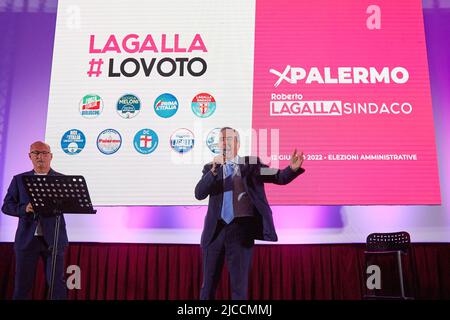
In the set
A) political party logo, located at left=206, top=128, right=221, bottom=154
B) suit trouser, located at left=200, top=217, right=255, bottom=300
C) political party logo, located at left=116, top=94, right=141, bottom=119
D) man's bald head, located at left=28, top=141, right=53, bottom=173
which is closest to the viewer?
suit trouser, located at left=200, top=217, right=255, bottom=300

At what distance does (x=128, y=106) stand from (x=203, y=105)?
2.33 ft

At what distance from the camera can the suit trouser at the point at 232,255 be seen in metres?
2.96

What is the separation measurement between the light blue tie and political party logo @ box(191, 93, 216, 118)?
1.20m

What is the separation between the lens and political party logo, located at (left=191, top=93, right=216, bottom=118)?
14.3 feet

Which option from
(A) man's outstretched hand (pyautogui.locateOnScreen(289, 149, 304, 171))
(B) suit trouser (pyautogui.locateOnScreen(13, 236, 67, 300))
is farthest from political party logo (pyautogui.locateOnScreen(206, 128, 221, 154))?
(B) suit trouser (pyautogui.locateOnScreen(13, 236, 67, 300))

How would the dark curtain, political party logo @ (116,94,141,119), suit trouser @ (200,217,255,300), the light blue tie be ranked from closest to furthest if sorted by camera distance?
1. suit trouser @ (200,217,255,300)
2. the light blue tie
3. political party logo @ (116,94,141,119)
4. the dark curtain

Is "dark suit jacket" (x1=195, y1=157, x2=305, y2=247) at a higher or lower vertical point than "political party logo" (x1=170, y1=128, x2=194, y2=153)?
lower

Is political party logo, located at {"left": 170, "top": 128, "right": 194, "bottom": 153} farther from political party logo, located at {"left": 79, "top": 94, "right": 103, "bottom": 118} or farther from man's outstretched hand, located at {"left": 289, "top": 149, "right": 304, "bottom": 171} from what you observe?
man's outstretched hand, located at {"left": 289, "top": 149, "right": 304, "bottom": 171}

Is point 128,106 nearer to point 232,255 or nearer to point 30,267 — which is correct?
point 30,267

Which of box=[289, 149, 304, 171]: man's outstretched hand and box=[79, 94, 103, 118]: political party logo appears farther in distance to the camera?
box=[79, 94, 103, 118]: political party logo

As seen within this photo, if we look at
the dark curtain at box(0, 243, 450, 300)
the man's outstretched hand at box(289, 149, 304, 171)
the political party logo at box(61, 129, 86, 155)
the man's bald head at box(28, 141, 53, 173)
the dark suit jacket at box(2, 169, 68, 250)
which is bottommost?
the dark curtain at box(0, 243, 450, 300)

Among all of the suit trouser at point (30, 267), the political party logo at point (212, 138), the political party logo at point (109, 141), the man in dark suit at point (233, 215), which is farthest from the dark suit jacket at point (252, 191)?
the political party logo at point (109, 141)

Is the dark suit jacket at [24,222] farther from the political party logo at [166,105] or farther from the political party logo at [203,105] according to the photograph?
the political party logo at [203,105]

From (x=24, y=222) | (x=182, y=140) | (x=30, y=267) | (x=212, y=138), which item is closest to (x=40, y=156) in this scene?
(x=24, y=222)
